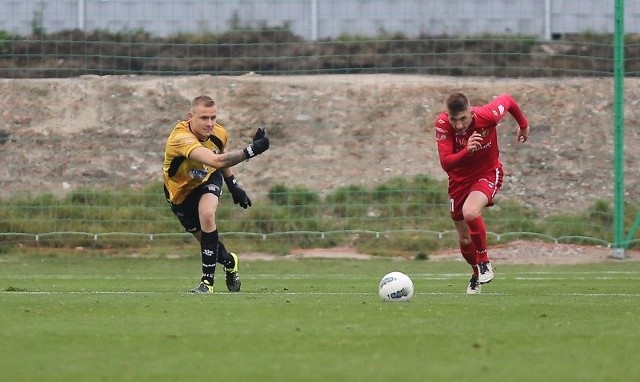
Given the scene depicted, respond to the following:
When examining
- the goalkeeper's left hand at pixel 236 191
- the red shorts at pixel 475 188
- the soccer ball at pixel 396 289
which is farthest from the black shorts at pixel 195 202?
the soccer ball at pixel 396 289

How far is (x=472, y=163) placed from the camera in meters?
13.0

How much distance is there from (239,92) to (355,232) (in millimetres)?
4890

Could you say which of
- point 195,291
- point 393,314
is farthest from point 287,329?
point 195,291

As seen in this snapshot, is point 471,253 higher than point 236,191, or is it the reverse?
point 236,191

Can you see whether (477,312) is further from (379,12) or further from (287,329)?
(379,12)

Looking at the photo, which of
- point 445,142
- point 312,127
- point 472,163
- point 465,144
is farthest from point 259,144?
point 312,127

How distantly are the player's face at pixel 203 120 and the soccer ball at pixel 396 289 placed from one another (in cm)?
267

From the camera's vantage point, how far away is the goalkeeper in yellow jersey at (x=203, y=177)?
1240cm

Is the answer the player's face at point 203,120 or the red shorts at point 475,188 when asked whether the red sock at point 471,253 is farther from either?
the player's face at point 203,120

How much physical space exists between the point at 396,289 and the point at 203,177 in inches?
110

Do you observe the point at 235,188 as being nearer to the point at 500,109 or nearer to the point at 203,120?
the point at 203,120

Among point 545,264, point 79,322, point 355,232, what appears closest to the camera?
point 79,322

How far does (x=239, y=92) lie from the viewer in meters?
26.6

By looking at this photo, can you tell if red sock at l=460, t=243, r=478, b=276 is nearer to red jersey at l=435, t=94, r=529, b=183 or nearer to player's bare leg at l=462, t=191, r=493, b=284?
player's bare leg at l=462, t=191, r=493, b=284
